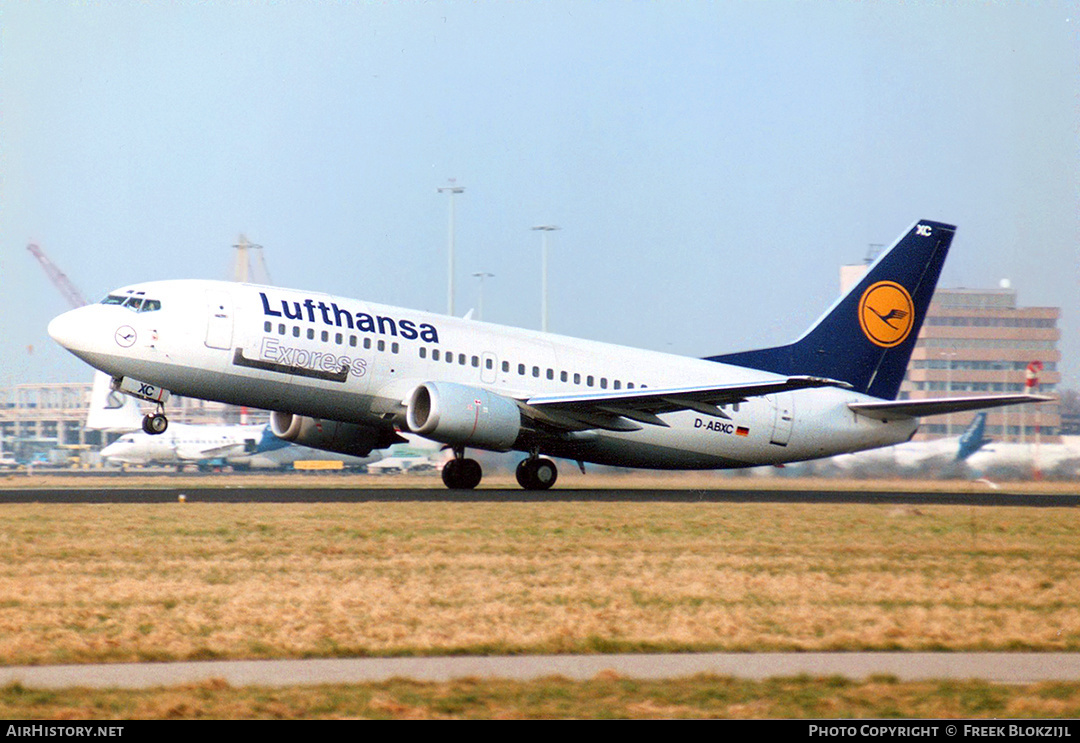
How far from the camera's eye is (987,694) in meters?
9.12

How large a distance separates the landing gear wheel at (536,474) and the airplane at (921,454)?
40.0 ft

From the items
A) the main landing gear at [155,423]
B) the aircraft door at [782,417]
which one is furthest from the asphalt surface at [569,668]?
the aircraft door at [782,417]

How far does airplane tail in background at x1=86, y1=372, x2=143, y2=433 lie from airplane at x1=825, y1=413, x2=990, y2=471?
181ft

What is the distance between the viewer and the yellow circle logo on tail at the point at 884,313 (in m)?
37.2

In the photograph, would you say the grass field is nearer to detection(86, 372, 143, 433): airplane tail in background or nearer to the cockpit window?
the cockpit window

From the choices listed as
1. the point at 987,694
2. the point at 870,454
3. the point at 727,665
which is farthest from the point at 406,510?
the point at 870,454

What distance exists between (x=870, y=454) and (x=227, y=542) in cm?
3097

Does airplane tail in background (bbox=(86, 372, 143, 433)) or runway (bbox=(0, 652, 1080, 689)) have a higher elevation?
airplane tail in background (bbox=(86, 372, 143, 433))

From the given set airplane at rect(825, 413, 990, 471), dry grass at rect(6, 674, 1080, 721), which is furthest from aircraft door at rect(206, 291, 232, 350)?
airplane at rect(825, 413, 990, 471)

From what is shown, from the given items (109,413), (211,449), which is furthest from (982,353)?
(109,413)

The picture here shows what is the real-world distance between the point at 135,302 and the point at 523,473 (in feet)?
34.1

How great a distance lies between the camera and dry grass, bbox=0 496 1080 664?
1172 centimetres

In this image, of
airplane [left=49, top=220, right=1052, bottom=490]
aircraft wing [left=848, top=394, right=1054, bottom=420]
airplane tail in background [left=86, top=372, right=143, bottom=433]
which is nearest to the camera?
airplane [left=49, top=220, right=1052, bottom=490]

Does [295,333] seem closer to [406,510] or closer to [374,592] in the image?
[406,510]
